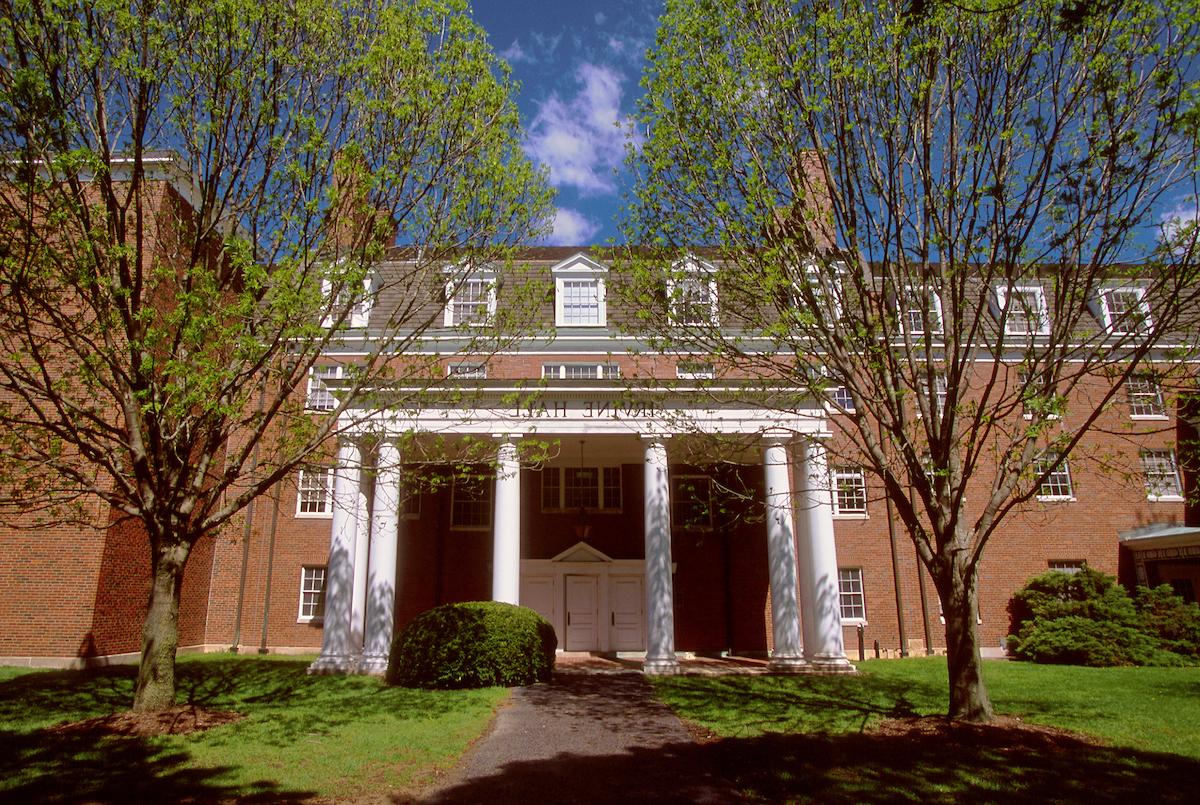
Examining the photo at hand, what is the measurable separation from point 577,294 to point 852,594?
12.5 m

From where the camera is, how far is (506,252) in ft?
41.0

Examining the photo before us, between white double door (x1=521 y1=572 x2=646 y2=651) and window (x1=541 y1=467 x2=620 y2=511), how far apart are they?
2136mm

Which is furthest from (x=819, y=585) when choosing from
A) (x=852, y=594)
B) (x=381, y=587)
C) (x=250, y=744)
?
(x=250, y=744)

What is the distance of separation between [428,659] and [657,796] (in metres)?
8.25

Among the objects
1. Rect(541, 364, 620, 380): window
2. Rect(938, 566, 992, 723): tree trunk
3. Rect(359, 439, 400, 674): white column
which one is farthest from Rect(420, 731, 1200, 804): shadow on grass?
Rect(541, 364, 620, 380): window

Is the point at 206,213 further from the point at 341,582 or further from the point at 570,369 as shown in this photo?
the point at 570,369

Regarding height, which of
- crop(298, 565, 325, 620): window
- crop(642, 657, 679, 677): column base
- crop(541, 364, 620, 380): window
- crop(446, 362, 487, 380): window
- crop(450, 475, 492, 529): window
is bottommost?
crop(642, 657, 679, 677): column base

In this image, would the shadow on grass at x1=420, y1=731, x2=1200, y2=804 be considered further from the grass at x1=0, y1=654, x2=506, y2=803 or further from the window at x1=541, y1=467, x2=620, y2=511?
the window at x1=541, y1=467, x2=620, y2=511

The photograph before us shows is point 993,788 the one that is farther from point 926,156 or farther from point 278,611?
point 278,611

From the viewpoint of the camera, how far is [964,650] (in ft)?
32.3

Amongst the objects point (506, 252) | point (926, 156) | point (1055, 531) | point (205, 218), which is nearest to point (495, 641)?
point (506, 252)

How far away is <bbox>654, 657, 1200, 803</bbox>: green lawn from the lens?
22.5 ft

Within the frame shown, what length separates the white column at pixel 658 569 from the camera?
16.2 m

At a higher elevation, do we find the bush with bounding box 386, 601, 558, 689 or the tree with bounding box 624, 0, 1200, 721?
the tree with bounding box 624, 0, 1200, 721
